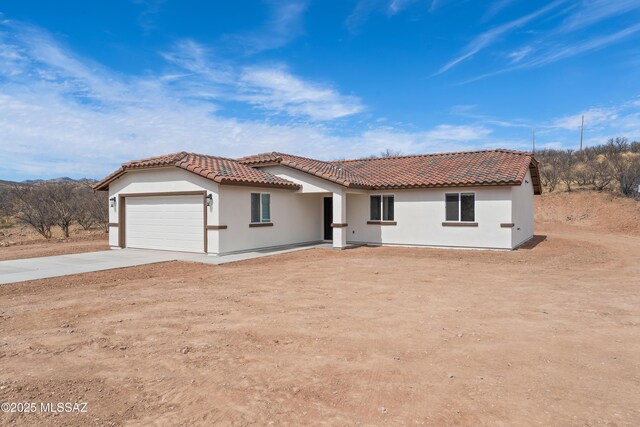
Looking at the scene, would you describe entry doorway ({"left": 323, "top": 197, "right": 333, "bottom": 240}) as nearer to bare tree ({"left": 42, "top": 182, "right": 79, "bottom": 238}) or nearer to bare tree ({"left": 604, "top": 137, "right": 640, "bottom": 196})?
bare tree ({"left": 42, "top": 182, "right": 79, "bottom": 238})

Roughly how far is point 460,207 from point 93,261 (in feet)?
46.0

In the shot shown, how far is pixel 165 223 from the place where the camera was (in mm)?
16984

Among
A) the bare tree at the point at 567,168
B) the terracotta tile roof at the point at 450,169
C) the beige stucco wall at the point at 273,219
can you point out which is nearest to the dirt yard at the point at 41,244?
the beige stucco wall at the point at 273,219

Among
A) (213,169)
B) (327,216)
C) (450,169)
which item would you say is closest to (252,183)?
(213,169)

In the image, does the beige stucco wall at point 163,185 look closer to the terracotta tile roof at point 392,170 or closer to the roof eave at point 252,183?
the terracotta tile roof at point 392,170

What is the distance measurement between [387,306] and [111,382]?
4889 millimetres

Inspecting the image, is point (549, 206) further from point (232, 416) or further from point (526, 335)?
point (232, 416)

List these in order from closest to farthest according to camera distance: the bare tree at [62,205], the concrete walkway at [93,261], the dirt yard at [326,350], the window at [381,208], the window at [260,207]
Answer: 1. the dirt yard at [326,350]
2. the concrete walkway at [93,261]
3. the window at [260,207]
4. the window at [381,208]
5. the bare tree at [62,205]

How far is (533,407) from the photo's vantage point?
155 inches

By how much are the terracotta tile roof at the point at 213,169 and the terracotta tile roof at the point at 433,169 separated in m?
1.12

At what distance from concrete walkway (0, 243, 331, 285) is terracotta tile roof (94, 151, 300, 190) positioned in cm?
277

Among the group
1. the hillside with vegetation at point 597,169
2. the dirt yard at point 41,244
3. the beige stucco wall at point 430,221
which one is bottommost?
the dirt yard at point 41,244

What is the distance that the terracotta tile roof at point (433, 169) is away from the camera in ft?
56.2

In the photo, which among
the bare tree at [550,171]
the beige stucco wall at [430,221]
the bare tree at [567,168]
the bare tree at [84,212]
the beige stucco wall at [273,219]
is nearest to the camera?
the beige stucco wall at [273,219]
